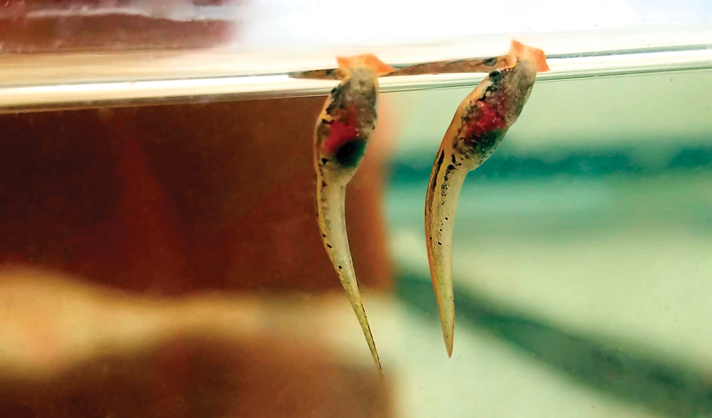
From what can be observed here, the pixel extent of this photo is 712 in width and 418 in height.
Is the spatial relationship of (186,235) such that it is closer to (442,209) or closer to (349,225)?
(349,225)

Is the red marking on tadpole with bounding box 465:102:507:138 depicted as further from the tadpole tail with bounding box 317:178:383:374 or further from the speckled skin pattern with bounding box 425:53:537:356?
the tadpole tail with bounding box 317:178:383:374

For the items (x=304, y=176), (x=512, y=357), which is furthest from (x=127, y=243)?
(x=512, y=357)

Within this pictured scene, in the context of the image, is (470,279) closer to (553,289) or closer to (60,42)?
(553,289)

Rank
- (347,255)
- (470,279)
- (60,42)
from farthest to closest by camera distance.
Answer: (470,279) < (60,42) < (347,255)

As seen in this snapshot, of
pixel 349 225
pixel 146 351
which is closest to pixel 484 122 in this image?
pixel 349 225

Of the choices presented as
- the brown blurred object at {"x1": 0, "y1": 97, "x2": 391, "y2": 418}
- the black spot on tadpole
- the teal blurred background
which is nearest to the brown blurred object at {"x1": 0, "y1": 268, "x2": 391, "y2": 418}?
the brown blurred object at {"x1": 0, "y1": 97, "x2": 391, "y2": 418}

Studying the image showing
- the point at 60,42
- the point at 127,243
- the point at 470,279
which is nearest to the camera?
the point at 60,42
